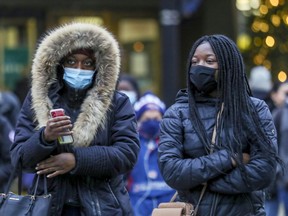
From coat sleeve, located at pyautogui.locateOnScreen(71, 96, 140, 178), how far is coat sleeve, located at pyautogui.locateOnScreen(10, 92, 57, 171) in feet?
0.70

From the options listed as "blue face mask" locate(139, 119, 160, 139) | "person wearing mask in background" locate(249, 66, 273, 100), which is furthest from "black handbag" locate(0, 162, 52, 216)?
"person wearing mask in background" locate(249, 66, 273, 100)

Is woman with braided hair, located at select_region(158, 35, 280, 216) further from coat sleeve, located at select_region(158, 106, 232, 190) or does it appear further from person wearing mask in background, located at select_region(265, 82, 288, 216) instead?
person wearing mask in background, located at select_region(265, 82, 288, 216)

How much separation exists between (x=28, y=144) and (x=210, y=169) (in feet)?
4.10

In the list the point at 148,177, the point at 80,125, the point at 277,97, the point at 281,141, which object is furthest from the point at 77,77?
the point at 277,97

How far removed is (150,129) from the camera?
800 centimetres

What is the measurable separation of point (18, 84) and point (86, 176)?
33.4ft

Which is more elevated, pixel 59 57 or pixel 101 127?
pixel 59 57

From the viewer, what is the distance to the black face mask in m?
5.04

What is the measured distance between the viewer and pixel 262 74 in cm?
1060

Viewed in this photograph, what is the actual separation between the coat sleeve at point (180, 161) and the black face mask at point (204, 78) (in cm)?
21

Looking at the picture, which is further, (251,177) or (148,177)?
(148,177)

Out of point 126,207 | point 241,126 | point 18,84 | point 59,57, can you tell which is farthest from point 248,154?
point 18,84

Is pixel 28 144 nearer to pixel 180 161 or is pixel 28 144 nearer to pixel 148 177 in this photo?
pixel 180 161

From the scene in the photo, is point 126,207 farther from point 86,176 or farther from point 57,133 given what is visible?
point 57,133
